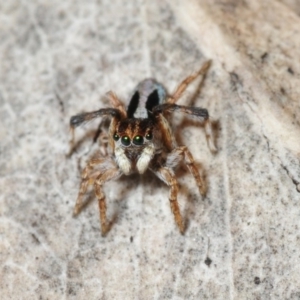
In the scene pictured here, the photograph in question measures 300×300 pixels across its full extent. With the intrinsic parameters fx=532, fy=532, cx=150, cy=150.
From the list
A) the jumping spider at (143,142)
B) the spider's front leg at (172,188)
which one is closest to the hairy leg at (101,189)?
the jumping spider at (143,142)

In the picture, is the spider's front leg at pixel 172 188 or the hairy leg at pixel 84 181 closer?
the spider's front leg at pixel 172 188

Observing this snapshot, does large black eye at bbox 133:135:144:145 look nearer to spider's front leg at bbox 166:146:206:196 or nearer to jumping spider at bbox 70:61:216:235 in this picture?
jumping spider at bbox 70:61:216:235

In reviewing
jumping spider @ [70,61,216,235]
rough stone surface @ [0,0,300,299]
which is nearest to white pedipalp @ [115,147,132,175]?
jumping spider @ [70,61,216,235]

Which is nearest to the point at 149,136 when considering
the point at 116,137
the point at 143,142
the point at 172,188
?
the point at 143,142

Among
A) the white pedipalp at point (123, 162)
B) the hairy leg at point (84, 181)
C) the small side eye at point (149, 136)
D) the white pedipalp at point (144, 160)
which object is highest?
the small side eye at point (149, 136)

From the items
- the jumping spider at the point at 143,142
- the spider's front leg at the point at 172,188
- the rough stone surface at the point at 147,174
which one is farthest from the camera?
the jumping spider at the point at 143,142

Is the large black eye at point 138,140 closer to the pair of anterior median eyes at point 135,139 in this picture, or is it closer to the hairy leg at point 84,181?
the pair of anterior median eyes at point 135,139

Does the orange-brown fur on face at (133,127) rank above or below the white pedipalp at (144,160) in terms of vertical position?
above

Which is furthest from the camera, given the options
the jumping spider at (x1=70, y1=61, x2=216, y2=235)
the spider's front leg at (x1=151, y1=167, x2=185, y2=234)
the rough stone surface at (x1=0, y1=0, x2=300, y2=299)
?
the jumping spider at (x1=70, y1=61, x2=216, y2=235)

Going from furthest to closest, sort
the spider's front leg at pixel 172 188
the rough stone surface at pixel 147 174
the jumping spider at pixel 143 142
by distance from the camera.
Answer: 1. the jumping spider at pixel 143 142
2. the spider's front leg at pixel 172 188
3. the rough stone surface at pixel 147 174
